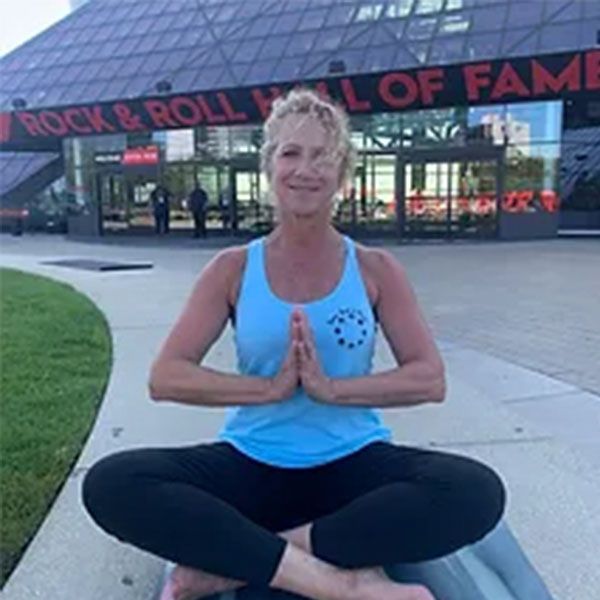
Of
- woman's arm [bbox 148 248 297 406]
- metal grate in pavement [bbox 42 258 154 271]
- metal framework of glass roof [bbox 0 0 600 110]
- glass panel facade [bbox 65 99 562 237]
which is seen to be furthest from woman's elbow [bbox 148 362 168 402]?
metal framework of glass roof [bbox 0 0 600 110]

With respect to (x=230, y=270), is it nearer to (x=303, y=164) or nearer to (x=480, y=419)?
(x=303, y=164)

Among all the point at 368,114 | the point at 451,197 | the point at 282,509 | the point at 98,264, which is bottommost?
the point at 98,264

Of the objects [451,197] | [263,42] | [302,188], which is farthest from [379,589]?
[263,42]

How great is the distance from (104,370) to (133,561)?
10.00 ft

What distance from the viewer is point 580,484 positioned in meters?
3.41

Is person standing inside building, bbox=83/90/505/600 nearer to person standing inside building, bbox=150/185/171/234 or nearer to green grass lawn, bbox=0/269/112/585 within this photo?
green grass lawn, bbox=0/269/112/585

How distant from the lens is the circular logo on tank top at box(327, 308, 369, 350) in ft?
7.38

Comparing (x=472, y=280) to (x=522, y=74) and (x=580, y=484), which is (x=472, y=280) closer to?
(x=522, y=74)

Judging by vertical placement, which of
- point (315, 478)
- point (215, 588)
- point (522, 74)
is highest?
point (522, 74)

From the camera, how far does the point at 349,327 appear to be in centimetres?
226

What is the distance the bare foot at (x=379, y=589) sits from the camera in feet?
6.51

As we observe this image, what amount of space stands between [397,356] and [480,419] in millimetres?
2163

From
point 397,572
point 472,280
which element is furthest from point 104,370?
point 472,280

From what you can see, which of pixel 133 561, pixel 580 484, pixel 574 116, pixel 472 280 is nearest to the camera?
pixel 133 561
